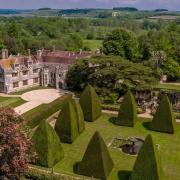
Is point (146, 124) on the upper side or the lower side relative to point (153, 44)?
lower

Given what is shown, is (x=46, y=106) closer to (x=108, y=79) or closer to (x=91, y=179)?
(x=108, y=79)

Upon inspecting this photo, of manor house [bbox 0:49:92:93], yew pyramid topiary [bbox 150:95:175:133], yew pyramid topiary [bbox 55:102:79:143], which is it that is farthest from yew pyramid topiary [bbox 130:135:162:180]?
manor house [bbox 0:49:92:93]

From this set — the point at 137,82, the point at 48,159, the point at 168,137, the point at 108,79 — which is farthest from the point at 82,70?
the point at 48,159

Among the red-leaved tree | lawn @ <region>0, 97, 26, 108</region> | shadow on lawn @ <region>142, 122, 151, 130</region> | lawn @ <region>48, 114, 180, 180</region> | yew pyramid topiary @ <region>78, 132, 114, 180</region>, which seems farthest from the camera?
lawn @ <region>0, 97, 26, 108</region>

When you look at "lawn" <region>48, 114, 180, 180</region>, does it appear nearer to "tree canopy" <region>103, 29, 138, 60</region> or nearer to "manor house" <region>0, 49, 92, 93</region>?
"manor house" <region>0, 49, 92, 93</region>

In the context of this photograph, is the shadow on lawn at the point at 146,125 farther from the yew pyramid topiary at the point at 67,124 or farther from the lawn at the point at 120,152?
the yew pyramid topiary at the point at 67,124

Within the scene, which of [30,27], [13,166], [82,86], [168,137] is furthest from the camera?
[30,27]
